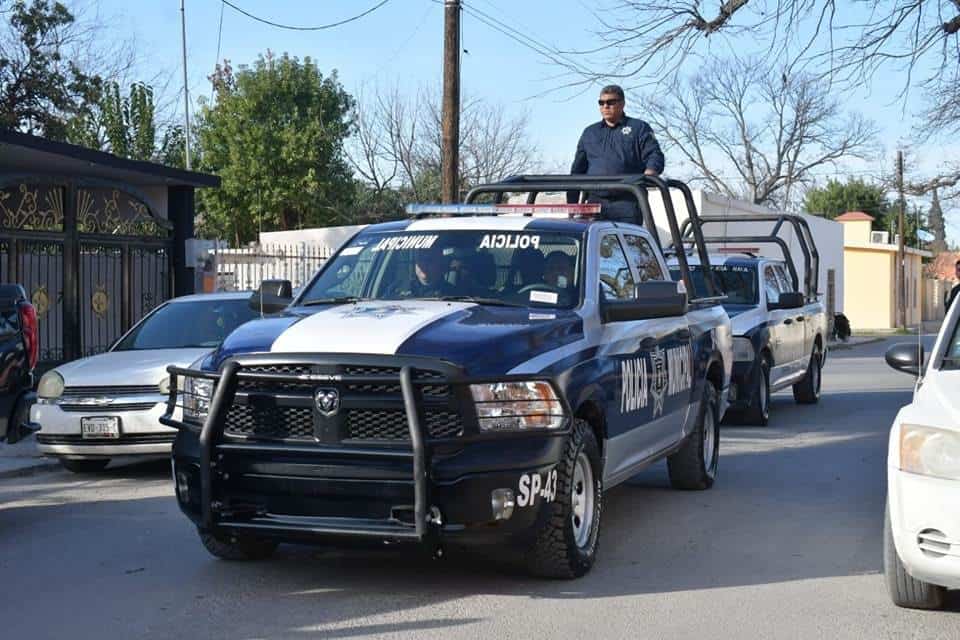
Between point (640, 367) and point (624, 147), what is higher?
point (624, 147)

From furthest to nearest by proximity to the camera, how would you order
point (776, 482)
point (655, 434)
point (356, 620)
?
point (776, 482)
point (655, 434)
point (356, 620)

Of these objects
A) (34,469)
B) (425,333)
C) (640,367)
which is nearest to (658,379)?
(640,367)

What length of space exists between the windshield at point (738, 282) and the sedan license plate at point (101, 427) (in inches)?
295

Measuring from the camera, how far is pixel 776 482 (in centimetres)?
1042

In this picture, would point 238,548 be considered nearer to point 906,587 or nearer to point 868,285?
point 906,587

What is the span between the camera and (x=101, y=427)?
10.5 m

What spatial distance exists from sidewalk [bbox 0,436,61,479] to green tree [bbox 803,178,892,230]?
73356 millimetres

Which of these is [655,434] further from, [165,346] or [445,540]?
[165,346]

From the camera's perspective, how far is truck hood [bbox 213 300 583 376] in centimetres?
622

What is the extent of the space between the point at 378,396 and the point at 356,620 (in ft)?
3.34

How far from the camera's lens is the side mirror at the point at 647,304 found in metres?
Result: 7.34

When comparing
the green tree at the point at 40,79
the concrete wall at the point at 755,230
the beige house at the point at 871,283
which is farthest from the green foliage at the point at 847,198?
the green tree at the point at 40,79

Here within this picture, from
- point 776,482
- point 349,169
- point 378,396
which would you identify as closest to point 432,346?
point 378,396

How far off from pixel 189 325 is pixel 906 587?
7621mm
